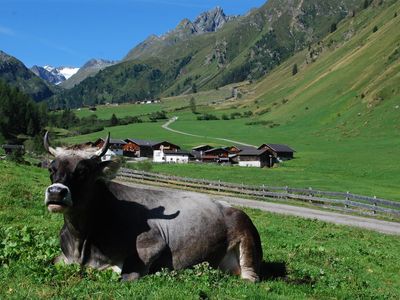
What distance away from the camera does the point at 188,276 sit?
9.00m

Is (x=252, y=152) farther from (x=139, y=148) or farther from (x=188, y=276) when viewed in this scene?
(x=188, y=276)

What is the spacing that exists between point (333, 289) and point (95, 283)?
477 centimetres

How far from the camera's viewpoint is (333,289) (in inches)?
400

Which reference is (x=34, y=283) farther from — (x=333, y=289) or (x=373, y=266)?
(x=373, y=266)

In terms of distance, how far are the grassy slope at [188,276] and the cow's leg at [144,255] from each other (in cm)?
39

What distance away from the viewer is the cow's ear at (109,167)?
377 inches

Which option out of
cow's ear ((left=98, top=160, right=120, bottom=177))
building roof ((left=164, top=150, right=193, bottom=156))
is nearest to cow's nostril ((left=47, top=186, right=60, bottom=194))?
cow's ear ((left=98, top=160, right=120, bottom=177))

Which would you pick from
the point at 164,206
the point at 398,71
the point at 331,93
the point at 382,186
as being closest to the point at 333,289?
the point at 164,206

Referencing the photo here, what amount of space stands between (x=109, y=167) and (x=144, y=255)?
1.77 metres

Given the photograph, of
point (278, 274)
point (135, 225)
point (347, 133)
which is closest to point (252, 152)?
point (347, 133)

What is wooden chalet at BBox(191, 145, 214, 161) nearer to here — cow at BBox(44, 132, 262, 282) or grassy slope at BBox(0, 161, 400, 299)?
grassy slope at BBox(0, 161, 400, 299)

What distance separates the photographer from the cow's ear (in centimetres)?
959

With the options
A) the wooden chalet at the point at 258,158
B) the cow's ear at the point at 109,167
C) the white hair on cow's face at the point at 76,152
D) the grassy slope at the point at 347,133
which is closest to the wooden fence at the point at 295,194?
the grassy slope at the point at 347,133

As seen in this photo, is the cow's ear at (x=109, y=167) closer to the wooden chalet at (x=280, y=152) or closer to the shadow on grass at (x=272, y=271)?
the shadow on grass at (x=272, y=271)
